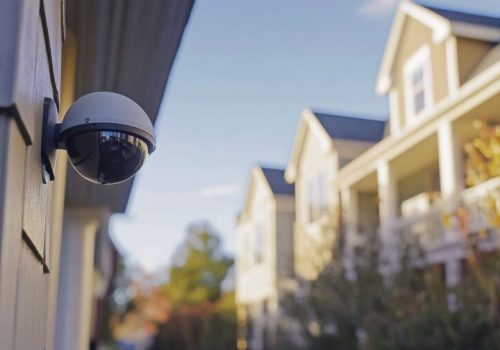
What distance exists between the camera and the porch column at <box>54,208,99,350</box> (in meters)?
5.67

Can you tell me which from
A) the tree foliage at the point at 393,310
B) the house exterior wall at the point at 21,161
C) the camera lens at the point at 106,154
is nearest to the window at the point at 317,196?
the tree foliage at the point at 393,310

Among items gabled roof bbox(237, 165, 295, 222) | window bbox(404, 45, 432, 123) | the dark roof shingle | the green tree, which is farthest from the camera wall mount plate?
the green tree

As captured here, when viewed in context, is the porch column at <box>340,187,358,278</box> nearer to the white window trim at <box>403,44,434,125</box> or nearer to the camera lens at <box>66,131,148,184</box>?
the white window trim at <box>403,44,434,125</box>

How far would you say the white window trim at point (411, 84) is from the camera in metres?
13.8

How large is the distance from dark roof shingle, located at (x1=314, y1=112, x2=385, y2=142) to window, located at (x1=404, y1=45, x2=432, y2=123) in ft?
11.7

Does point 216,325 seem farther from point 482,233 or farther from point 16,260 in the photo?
point 16,260

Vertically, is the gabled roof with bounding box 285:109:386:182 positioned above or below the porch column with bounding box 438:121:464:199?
above

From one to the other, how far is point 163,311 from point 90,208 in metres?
31.3

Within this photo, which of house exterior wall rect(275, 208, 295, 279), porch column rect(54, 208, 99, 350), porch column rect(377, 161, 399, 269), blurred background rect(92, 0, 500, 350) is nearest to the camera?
porch column rect(54, 208, 99, 350)

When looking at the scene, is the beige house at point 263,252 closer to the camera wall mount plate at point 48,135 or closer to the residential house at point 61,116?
the residential house at point 61,116

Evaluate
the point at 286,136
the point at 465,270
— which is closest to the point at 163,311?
the point at 286,136

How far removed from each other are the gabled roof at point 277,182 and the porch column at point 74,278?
1686 cm

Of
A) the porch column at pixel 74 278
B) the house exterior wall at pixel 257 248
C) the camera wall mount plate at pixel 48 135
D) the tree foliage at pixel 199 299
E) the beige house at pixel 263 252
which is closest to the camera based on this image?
the camera wall mount plate at pixel 48 135

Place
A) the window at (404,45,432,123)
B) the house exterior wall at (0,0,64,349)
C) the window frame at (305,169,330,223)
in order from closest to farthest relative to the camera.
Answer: the house exterior wall at (0,0,64,349) < the window at (404,45,432,123) < the window frame at (305,169,330,223)
